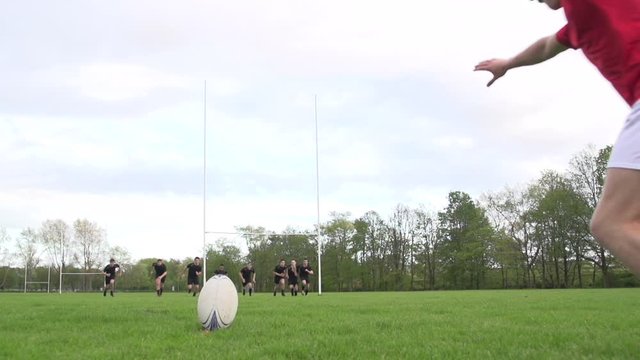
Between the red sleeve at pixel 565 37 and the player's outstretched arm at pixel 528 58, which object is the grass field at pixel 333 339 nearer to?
the player's outstretched arm at pixel 528 58

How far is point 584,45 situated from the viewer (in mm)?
2867

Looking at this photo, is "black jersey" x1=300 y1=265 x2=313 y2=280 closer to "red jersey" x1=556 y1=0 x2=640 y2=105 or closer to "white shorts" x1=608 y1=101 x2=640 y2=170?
"red jersey" x1=556 y1=0 x2=640 y2=105

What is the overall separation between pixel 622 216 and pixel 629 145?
1.10 feet

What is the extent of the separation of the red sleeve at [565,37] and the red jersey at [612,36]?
12 cm

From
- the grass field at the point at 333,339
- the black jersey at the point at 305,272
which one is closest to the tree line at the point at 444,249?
the black jersey at the point at 305,272

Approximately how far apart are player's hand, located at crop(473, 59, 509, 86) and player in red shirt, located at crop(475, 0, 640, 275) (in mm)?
1078

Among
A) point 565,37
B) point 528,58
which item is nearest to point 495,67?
point 528,58

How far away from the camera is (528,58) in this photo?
361 centimetres

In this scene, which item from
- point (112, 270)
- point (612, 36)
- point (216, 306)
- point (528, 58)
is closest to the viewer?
point (612, 36)

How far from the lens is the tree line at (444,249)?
63.5 metres

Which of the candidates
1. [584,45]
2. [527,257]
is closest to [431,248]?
[527,257]

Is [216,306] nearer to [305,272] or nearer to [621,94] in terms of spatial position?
[621,94]

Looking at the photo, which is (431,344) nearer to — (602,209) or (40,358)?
(602,209)

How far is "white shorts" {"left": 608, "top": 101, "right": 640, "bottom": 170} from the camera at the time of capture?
2.44 meters
